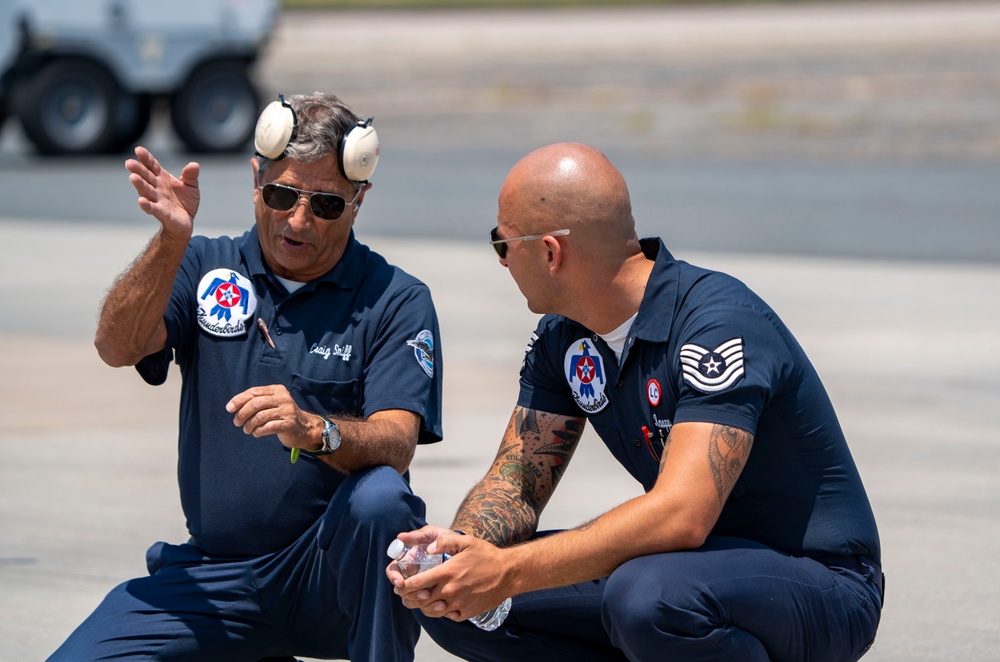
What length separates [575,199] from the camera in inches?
124

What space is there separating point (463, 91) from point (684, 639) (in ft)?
89.2

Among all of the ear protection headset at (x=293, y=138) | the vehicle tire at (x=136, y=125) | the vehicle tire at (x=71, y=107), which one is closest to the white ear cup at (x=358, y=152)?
the ear protection headset at (x=293, y=138)

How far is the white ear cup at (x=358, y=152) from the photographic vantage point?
134 inches

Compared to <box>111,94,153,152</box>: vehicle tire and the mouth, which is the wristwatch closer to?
the mouth

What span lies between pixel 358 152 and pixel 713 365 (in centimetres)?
104

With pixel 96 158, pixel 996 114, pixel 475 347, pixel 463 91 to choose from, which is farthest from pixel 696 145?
pixel 475 347

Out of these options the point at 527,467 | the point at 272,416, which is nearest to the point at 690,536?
the point at 527,467

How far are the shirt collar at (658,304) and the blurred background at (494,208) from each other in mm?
1416

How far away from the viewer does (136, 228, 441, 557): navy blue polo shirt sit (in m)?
3.36

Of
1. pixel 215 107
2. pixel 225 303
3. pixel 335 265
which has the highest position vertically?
pixel 215 107

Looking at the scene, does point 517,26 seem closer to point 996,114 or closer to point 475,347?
point 996,114

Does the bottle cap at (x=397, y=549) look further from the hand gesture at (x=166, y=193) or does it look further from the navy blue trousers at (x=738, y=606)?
the hand gesture at (x=166, y=193)

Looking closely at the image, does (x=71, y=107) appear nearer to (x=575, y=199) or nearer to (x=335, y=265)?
(x=335, y=265)

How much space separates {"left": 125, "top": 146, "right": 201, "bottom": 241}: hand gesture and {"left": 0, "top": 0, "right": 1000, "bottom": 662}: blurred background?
5.09 ft
